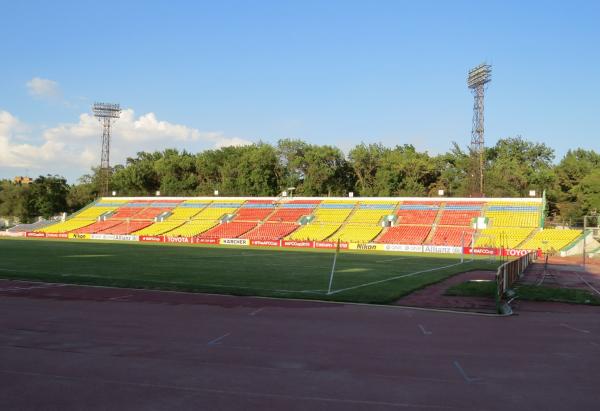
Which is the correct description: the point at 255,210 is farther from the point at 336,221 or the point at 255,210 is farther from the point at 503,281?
the point at 503,281

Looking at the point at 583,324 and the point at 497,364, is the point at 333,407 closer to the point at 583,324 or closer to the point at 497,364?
the point at 497,364

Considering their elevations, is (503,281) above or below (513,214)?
below

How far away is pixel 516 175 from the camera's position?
9981cm

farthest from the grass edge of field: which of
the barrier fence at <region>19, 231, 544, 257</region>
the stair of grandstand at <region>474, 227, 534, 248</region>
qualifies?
the stair of grandstand at <region>474, 227, 534, 248</region>

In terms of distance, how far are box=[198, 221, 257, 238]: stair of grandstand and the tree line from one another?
3036 centimetres

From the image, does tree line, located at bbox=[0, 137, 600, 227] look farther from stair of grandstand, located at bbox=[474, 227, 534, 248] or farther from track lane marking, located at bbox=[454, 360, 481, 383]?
track lane marking, located at bbox=[454, 360, 481, 383]

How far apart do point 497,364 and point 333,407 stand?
465cm

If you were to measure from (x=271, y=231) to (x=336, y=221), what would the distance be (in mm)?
9999

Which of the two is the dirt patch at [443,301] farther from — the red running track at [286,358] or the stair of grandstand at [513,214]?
the stair of grandstand at [513,214]

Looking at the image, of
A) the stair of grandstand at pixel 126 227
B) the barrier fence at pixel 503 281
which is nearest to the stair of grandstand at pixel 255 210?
the stair of grandstand at pixel 126 227

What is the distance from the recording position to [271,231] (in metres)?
77.8

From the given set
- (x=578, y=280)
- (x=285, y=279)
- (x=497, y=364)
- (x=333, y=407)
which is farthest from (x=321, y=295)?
(x=578, y=280)

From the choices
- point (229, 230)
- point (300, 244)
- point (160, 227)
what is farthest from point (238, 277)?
point (160, 227)

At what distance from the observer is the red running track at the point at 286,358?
875 centimetres
